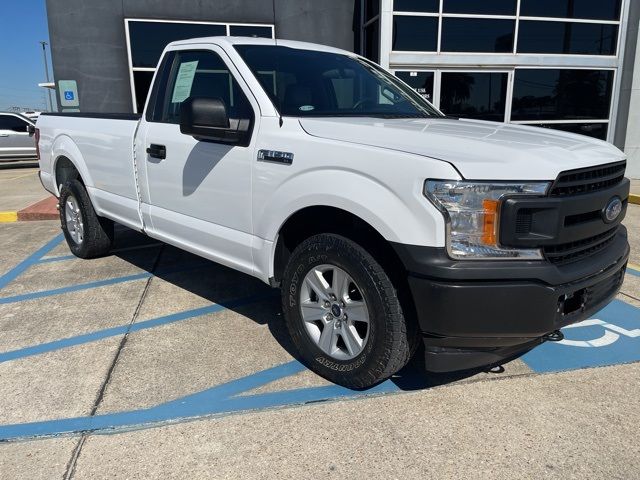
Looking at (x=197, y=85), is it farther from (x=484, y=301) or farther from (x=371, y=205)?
(x=484, y=301)

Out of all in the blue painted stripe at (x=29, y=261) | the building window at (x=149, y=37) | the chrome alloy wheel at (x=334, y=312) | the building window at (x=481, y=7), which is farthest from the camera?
the building window at (x=149, y=37)

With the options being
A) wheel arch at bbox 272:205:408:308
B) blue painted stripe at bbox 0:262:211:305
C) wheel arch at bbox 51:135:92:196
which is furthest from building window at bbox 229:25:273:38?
wheel arch at bbox 272:205:408:308

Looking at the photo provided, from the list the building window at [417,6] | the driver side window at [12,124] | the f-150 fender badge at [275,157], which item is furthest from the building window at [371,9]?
the driver side window at [12,124]

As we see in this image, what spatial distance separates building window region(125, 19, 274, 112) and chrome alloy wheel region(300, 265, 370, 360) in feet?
33.2

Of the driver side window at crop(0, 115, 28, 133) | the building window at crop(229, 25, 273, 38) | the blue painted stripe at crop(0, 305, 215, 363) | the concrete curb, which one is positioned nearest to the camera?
the blue painted stripe at crop(0, 305, 215, 363)

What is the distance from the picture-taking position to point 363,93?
3.74m

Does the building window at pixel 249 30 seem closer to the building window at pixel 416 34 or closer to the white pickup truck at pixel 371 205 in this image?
the building window at pixel 416 34

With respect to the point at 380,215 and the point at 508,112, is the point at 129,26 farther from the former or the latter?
the point at 380,215

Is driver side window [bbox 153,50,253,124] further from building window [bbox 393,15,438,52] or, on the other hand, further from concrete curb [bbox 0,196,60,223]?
building window [bbox 393,15,438,52]

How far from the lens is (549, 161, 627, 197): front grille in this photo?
2330 mm

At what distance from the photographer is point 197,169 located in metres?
3.51

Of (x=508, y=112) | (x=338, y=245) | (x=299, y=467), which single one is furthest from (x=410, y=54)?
(x=299, y=467)

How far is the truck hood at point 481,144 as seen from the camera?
7.40 feet

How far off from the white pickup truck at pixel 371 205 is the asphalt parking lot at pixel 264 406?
0.93ft
